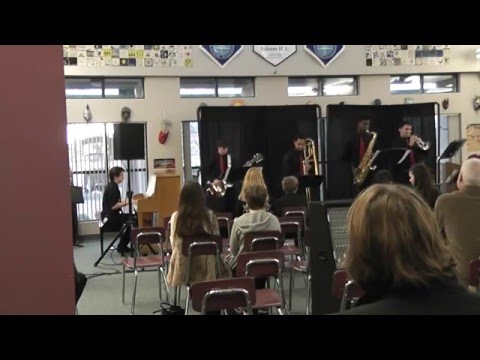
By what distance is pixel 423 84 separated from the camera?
41.7ft

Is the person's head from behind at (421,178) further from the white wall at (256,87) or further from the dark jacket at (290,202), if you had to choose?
the white wall at (256,87)

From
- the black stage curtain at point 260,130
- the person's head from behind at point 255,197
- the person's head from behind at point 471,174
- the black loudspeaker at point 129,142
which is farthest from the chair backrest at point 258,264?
the black stage curtain at point 260,130

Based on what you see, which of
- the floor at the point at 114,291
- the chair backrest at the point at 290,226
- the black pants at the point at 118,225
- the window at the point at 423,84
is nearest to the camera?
the floor at the point at 114,291

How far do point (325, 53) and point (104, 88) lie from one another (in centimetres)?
473

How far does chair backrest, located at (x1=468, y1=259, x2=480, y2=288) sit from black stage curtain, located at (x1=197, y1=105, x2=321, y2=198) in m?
7.45

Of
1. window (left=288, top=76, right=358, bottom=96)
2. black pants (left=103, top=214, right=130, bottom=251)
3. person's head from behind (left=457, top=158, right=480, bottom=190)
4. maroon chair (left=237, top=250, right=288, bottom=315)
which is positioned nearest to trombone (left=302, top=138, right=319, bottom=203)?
window (left=288, top=76, right=358, bottom=96)

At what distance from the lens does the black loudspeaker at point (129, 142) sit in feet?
27.2

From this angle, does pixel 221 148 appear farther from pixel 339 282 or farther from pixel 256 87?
pixel 339 282

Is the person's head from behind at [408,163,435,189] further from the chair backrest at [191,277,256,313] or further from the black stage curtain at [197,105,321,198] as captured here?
the black stage curtain at [197,105,321,198]

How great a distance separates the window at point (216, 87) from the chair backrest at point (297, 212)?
5.16 meters

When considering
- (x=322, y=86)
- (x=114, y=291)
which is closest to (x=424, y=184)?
(x=114, y=291)

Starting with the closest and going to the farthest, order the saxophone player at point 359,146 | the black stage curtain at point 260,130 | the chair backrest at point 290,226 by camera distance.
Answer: the chair backrest at point 290,226
the saxophone player at point 359,146
the black stage curtain at point 260,130
